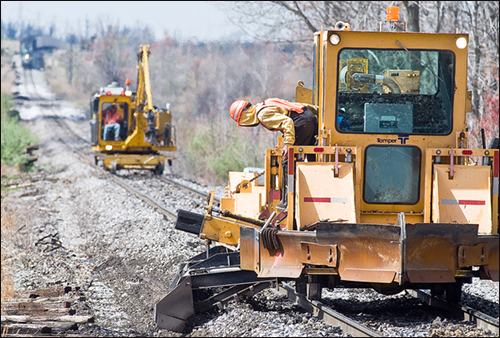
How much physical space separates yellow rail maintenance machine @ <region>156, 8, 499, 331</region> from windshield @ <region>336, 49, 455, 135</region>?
0.01 metres

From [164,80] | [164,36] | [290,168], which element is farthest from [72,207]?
[164,36]

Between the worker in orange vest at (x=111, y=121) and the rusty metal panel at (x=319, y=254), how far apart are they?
1818 cm

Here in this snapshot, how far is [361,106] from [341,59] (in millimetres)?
558

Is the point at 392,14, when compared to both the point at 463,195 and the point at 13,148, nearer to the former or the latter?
the point at 463,195

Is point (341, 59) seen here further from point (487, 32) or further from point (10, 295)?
point (487, 32)

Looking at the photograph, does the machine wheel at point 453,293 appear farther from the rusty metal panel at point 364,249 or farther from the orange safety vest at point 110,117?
the orange safety vest at point 110,117

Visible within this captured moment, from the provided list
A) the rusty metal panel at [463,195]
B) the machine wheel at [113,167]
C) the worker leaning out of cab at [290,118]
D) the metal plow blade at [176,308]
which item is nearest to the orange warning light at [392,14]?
the worker leaning out of cab at [290,118]

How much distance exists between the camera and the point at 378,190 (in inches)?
271

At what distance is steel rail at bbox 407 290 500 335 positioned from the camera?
608 centimetres

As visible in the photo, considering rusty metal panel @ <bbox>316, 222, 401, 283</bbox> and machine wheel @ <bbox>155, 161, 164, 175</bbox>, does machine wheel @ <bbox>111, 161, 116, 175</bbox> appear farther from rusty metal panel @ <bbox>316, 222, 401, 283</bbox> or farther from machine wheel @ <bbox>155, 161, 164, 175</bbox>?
rusty metal panel @ <bbox>316, 222, 401, 283</bbox>

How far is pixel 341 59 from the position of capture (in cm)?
684

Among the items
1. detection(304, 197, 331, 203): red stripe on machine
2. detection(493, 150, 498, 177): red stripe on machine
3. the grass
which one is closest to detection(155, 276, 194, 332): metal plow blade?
detection(304, 197, 331, 203): red stripe on machine

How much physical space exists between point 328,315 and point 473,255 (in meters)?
1.53

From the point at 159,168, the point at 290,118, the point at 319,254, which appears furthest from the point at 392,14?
the point at 159,168
